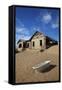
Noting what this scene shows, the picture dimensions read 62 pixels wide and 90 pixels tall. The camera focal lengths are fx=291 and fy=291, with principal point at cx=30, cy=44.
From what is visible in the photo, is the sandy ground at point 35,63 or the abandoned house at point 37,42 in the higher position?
the abandoned house at point 37,42

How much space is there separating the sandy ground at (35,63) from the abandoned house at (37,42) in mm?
33

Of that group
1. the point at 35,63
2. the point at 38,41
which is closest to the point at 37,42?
the point at 38,41

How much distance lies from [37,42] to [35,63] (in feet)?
0.53

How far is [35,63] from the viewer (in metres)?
2.25

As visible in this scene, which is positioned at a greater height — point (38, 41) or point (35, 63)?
point (38, 41)

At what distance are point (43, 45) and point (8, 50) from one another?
0.90 feet

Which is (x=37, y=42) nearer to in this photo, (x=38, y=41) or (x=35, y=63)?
(x=38, y=41)

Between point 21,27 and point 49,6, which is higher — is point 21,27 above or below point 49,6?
below

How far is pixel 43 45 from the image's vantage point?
227cm

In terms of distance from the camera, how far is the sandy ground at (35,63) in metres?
2.19
